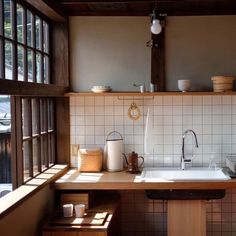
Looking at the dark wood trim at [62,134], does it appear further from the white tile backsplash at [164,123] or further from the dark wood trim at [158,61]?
the dark wood trim at [158,61]

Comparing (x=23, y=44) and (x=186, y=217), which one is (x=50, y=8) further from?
(x=186, y=217)

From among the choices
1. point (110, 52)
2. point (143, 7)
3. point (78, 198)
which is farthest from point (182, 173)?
point (143, 7)

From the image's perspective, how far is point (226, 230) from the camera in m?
3.87

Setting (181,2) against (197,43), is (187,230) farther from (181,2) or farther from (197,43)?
(181,2)

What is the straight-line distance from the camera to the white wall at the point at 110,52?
12.6 feet

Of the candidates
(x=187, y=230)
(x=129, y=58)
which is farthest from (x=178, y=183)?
(x=129, y=58)

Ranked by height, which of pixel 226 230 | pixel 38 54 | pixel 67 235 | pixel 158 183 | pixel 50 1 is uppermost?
pixel 50 1

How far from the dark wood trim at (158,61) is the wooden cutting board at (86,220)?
1.34 meters

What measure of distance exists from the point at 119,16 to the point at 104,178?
1554mm

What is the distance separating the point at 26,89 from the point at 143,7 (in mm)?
1545

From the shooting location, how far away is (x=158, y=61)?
380 cm

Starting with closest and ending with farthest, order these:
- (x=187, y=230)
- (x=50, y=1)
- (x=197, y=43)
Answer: (x=50, y=1)
(x=187, y=230)
(x=197, y=43)

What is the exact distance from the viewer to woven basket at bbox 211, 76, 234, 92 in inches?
140

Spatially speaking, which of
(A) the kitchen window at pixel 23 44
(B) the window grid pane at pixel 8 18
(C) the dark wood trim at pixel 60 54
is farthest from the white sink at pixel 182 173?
(B) the window grid pane at pixel 8 18
